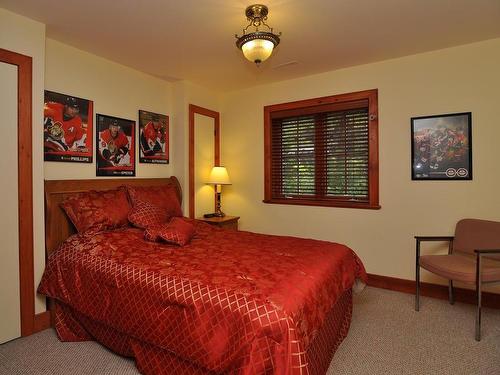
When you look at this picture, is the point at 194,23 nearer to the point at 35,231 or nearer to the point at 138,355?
the point at 35,231

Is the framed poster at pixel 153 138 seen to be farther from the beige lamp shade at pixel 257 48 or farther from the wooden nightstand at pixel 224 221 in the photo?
the beige lamp shade at pixel 257 48

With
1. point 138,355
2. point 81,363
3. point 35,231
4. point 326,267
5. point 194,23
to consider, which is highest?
point 194,23

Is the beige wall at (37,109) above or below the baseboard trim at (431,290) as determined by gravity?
above

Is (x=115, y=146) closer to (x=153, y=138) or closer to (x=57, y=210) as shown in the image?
(x=153, y=138)

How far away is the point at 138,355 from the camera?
1.94 metres

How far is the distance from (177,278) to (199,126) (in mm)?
2839

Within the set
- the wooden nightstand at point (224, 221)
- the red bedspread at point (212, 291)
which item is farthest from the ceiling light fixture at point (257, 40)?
the wooden nightstand at point (224, 221)

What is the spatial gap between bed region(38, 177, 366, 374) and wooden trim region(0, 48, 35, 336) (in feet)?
0.43

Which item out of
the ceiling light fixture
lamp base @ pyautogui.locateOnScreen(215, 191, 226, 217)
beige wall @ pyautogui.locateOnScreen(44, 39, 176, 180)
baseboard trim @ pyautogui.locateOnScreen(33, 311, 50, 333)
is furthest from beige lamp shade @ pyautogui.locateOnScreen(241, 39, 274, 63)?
baseboard trim @ pyautogui.locateOnScreen(33, 311, 50, 333)

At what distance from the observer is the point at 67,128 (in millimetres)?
2953

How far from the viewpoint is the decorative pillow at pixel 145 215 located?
2885 millimetres

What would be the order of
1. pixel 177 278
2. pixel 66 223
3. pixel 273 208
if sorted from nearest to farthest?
pixel 177 278 → pixel 66 223 → pixel 273 208

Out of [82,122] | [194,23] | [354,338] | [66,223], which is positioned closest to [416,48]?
[194,23]

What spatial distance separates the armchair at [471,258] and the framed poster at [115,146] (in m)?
3.27
